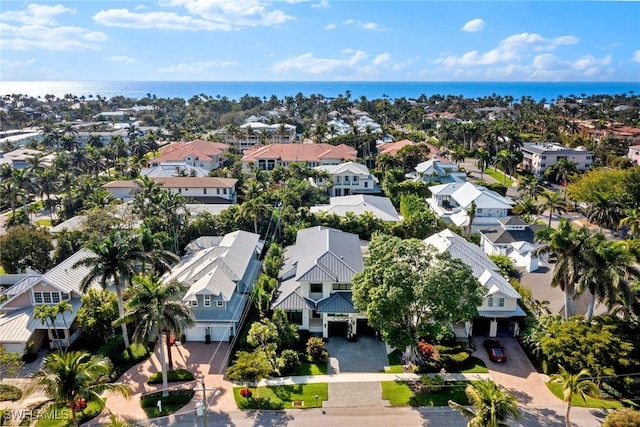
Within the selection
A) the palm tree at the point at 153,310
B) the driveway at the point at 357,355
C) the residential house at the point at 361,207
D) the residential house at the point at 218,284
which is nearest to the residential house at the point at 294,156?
the residential house at the point at 361,207

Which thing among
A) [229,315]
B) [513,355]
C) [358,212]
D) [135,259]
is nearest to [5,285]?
[135,259]

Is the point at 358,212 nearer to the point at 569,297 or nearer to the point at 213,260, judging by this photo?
the point at 213,260

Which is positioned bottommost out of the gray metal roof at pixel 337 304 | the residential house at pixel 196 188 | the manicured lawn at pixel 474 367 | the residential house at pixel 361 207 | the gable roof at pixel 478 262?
the manicured lawn at pixel 474 367

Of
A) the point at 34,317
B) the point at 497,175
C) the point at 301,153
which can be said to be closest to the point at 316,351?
the point at 34,317

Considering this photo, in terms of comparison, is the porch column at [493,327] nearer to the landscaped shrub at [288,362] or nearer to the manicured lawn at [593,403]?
the manicured lawn at [593,403]

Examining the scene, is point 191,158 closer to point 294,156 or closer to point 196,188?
point 294,156

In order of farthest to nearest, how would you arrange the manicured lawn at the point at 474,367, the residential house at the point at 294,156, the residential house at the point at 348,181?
the residential house at the point at 294,156 → the residential house at the point at 348,181 → the manicured lawn at the point at 474,367

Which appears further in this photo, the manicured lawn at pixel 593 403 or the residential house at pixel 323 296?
the residential house at pixel 323 296
